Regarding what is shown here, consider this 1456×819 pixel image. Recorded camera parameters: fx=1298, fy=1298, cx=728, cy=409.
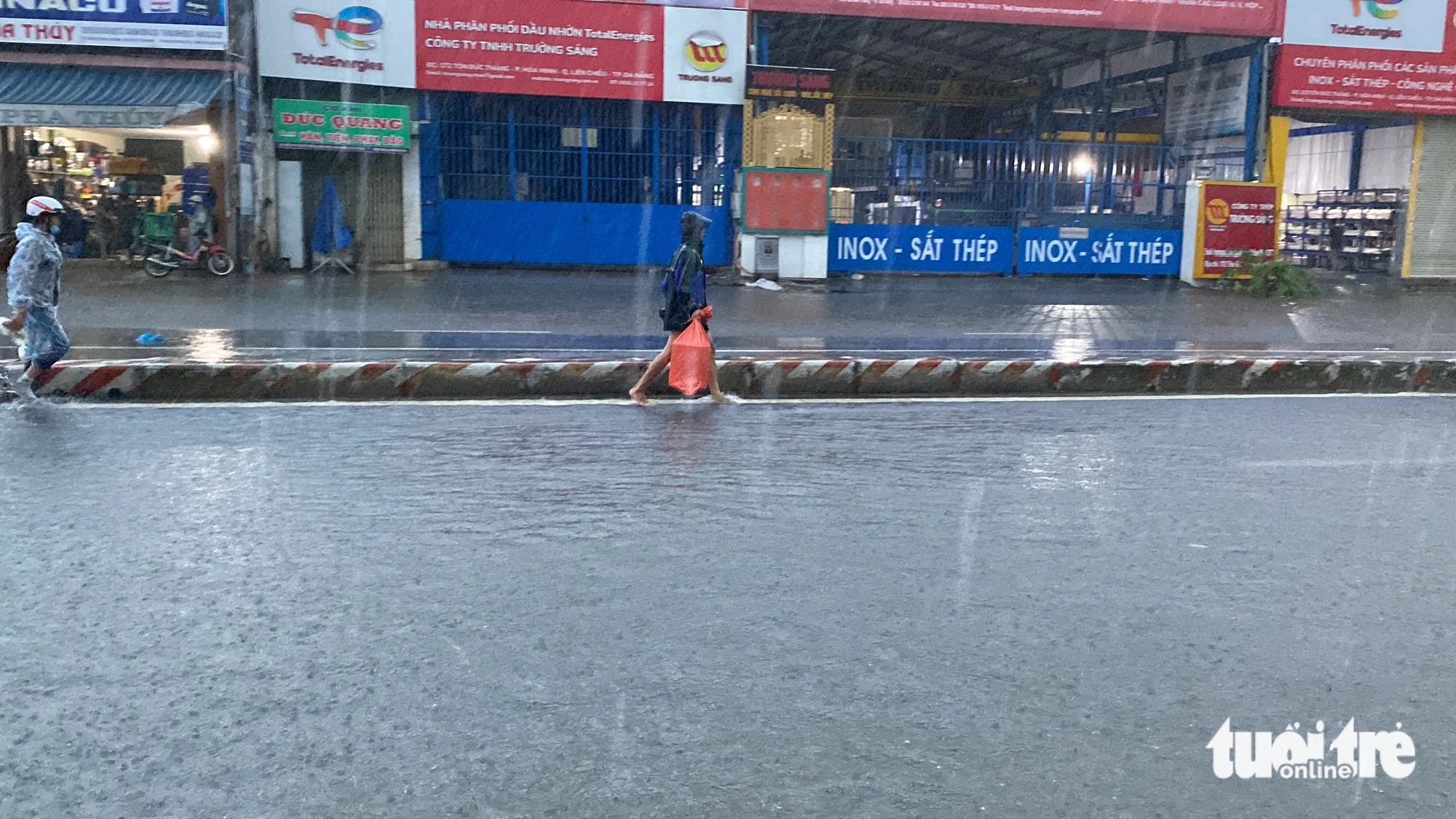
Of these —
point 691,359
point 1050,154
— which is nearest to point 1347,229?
point 1050,154

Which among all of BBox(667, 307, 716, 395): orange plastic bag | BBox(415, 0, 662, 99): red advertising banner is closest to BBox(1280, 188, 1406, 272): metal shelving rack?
BBox(415, 0, 662, 99): red advertising banner

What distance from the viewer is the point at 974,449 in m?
8.06

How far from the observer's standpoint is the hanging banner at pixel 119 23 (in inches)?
769

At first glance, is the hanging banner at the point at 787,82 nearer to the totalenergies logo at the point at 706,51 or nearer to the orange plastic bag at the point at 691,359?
the totalenergies logo at the point at 706,51

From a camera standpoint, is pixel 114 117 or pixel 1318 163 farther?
pixel 1318 163

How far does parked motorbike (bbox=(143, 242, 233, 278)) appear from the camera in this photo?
19.7m

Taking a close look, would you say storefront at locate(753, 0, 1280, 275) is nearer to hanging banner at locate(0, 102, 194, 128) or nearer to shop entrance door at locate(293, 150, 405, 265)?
shop entrance door at locate(293, 150, 405, 265)

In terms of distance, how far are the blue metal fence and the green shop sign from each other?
3.98ft

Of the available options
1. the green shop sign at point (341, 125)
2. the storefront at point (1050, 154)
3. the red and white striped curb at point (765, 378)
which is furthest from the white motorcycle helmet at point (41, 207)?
the storefront at point (1050, 154)

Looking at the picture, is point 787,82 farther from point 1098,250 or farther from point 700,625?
point 700,625

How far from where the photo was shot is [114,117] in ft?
63.3

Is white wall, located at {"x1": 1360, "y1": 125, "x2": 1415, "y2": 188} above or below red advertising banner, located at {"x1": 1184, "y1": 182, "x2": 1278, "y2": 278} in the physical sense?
above

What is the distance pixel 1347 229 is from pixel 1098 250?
7.57m

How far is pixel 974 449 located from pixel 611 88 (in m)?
15.9
